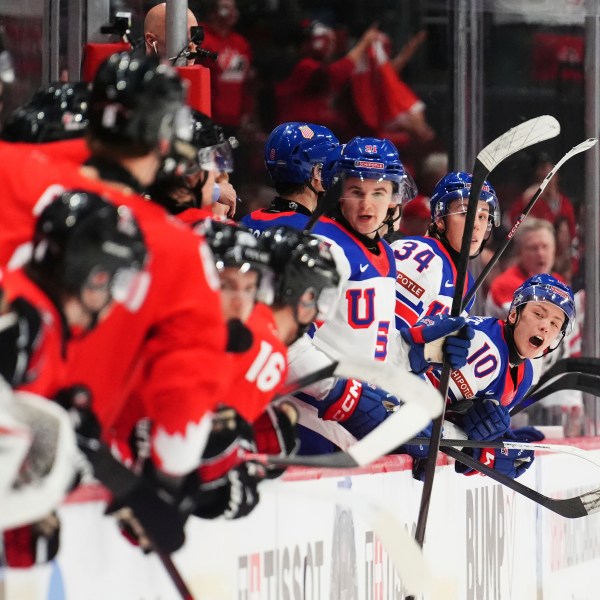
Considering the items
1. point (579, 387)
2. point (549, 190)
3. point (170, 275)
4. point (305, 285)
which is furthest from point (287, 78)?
point (170, 275)

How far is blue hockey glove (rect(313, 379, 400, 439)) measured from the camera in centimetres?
340

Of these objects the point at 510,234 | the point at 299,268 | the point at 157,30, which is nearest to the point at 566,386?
the point at 510,234

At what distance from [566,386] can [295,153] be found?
1.20m

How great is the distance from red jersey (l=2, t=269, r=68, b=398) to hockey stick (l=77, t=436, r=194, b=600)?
96 millimetres

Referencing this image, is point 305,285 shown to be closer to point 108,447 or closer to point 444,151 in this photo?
point 108,447

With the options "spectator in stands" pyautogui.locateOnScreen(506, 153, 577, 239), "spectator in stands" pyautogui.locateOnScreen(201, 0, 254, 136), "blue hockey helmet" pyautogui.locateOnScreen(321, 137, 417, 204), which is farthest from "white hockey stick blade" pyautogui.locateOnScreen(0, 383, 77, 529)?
"spectator in stands" pyautogui.locateOnScreen(506, 153, 577, 239)

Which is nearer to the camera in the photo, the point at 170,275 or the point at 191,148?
the point at 170,275

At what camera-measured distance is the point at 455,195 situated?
430 cm

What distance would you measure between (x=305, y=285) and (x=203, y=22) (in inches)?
119

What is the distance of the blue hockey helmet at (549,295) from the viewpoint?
4145mm

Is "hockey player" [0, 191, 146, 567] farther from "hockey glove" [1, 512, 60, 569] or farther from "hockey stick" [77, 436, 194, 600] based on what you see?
"hockey glove" [1, 512, 60, 569]

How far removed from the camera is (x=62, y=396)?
2031mm

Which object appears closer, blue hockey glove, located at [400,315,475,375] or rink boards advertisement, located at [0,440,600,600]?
rink boards advertisement, located at [0,440,600,600]

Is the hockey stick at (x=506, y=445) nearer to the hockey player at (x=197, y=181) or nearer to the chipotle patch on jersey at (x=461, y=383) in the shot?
the chipotle patch on jersey at (x=461, y=383)
